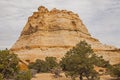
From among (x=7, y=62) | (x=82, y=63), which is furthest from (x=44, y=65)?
(x=7, y=62)

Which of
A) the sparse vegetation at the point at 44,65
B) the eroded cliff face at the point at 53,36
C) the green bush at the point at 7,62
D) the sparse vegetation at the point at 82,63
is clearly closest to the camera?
the green bush at the point at 7,62

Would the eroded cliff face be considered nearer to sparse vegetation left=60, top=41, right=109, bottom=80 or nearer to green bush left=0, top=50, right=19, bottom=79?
sparse vegetation left=60, top=41, right=109, bottom=80

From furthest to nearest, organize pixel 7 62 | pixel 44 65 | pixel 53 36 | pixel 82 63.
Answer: pixel 53 36 < pixel 44 65 < pixel 82 63 < pixel 7 62

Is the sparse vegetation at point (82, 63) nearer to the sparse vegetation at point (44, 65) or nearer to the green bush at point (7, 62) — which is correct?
the green bush at point (7, 62)

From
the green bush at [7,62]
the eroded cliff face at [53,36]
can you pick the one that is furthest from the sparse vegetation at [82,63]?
the eroded cliff face at [53,36]

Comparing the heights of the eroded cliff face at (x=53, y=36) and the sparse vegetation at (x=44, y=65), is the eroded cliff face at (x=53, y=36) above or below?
above

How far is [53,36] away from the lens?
337 ft

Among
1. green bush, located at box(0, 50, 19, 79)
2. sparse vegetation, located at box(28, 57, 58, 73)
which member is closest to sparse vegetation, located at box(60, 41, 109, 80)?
green bush, located at box(0, 50, 19, 79)

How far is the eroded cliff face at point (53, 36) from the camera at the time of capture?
9093cm

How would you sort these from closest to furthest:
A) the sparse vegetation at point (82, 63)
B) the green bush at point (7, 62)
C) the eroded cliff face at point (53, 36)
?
the green bush at point (7, 62) < the sparse vegetation at point (82, 63) < the eroded cliff face at point (53, 36)

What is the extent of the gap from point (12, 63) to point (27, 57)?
48035mm

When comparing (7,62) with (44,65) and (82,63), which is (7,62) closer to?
(82,63)

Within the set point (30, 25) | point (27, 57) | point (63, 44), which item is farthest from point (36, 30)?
point (27, 57)

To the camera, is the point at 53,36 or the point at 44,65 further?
the point at 53,36
